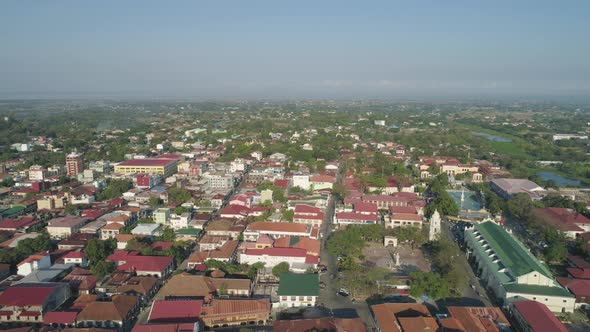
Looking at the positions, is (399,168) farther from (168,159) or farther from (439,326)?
(439,326)

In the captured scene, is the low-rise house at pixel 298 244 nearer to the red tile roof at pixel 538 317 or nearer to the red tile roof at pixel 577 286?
the red tile roof at pixel 538 317

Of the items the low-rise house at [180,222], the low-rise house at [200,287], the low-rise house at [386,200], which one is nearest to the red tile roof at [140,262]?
the low-rise house at [200,287]

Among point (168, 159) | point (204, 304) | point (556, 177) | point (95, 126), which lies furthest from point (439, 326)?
point (95, 126)

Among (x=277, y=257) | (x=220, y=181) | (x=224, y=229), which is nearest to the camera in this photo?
(x=277, y=257)

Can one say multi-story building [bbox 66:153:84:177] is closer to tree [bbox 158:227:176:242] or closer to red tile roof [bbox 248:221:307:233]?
tree [bbox 158:227:176:242]

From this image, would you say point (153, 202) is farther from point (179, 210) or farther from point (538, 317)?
point (538, 317)

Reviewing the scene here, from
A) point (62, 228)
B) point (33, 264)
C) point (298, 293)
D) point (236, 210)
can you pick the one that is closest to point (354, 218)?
point (236, 210)

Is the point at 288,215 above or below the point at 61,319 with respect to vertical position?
above
